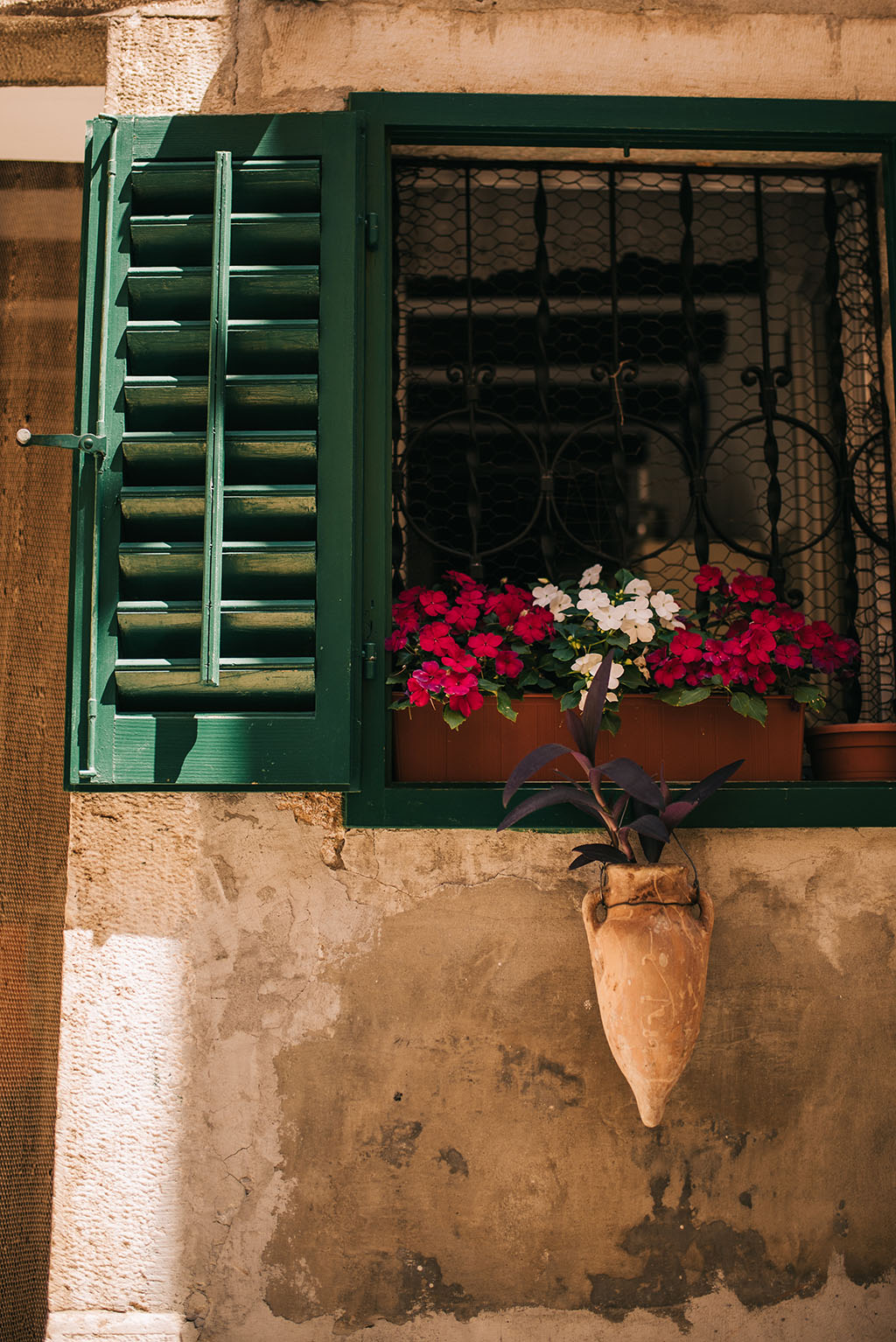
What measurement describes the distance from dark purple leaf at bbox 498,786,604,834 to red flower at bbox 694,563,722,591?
65 cm

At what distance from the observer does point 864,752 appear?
234cm

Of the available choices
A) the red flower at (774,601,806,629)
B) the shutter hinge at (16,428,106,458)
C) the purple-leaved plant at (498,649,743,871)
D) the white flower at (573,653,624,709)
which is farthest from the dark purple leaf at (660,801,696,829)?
the shutter hinge at (16,428,106,458)

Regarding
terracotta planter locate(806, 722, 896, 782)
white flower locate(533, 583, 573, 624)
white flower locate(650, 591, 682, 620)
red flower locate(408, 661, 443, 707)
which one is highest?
white flower locate(533, 583, 573, 624)

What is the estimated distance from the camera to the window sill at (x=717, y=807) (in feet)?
7.26

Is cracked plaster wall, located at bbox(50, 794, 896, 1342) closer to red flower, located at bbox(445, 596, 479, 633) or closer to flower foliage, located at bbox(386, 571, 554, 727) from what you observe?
flower foliage, located at bbox(386, 571, 554, 727)

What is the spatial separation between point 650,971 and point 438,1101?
0.62m

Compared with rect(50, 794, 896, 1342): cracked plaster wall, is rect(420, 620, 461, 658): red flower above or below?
above

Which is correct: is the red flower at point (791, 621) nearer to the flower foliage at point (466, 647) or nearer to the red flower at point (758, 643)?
the red flower at point (758, 643)

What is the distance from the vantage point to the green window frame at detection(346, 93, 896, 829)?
7.30 ft

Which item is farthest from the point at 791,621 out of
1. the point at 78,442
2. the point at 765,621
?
the point at 78,442

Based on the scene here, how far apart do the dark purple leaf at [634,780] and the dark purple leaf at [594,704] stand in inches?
3.3

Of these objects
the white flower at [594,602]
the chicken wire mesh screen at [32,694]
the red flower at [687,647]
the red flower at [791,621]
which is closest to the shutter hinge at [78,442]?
the chicken wire mesh screen at [32,694]

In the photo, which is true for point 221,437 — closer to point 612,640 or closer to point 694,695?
point 612,640

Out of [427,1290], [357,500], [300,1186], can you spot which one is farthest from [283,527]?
[427,1290]
